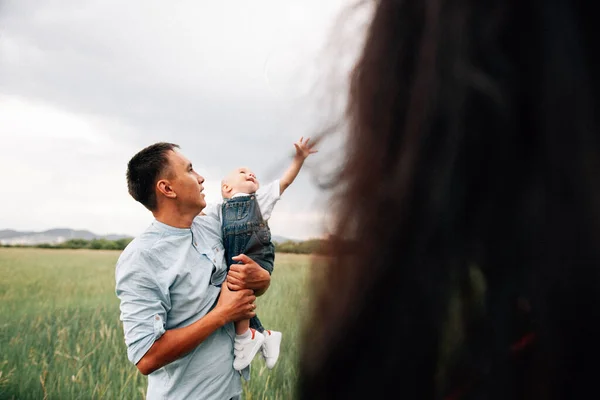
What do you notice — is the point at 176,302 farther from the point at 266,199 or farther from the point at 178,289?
the point at 266,199

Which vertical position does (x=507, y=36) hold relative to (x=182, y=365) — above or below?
above

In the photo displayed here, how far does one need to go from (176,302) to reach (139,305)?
4.6 inches

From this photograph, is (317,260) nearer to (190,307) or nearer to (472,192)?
(472,192)

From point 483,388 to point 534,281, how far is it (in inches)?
4.1

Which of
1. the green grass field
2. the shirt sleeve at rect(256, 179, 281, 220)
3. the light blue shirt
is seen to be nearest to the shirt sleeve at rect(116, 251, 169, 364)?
the light blue shirt

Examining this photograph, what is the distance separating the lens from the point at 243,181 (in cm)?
187

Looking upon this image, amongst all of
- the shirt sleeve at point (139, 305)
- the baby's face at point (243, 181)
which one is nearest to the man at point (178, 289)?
the shirt sleeve at point (139, 305)

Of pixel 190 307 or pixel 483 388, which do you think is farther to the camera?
pixel 190 307

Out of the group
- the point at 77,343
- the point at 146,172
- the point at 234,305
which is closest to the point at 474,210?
the point at 234,305

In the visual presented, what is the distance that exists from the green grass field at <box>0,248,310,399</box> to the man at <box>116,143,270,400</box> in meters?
0.23

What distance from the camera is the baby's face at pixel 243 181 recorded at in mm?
1854

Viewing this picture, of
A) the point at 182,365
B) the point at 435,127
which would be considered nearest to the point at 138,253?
the point at 182,365

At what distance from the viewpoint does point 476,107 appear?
462 mm

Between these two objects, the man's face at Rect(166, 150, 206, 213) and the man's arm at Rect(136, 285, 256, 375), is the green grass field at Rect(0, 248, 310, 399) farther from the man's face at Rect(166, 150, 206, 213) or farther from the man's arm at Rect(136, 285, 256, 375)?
the man's face at Rect(166, 150, 206, 213)
